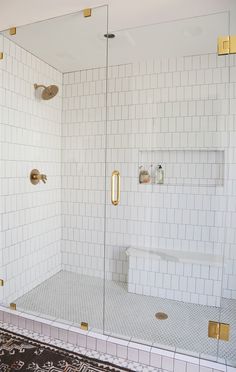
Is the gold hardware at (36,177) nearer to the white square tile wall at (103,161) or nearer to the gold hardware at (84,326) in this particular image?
the white square tile wall at (103,161)

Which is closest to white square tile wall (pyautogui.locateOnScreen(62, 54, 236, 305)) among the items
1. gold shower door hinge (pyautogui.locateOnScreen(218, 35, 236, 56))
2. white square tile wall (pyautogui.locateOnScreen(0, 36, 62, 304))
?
white square tile wall (pyautogui.locateOnScreen(0, 36, 62, 304))

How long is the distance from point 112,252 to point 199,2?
217 cm

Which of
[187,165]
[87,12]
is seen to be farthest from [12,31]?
[187,165]

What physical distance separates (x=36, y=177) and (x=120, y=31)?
1459 mm

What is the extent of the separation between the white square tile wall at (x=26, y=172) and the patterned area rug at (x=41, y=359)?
542mm

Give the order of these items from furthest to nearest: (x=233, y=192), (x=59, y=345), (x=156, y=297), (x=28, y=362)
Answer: (x=156, y=297) → (x=233, y=192) → (x=59, y=345) → (x=28, y=362)

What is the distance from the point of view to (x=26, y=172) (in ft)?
7.91

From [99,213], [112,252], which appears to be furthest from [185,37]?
[112,252]

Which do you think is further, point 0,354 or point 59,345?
point 59,345

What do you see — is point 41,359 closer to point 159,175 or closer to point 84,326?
point 84,326

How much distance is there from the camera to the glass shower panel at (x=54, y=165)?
85.9 inches

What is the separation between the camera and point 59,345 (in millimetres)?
1800

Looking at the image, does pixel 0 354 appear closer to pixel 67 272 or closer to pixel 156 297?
pixel 67 272

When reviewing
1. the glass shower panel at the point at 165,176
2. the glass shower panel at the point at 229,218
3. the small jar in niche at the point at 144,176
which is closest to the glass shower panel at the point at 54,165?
the glass shower panel at the point at 165,176
